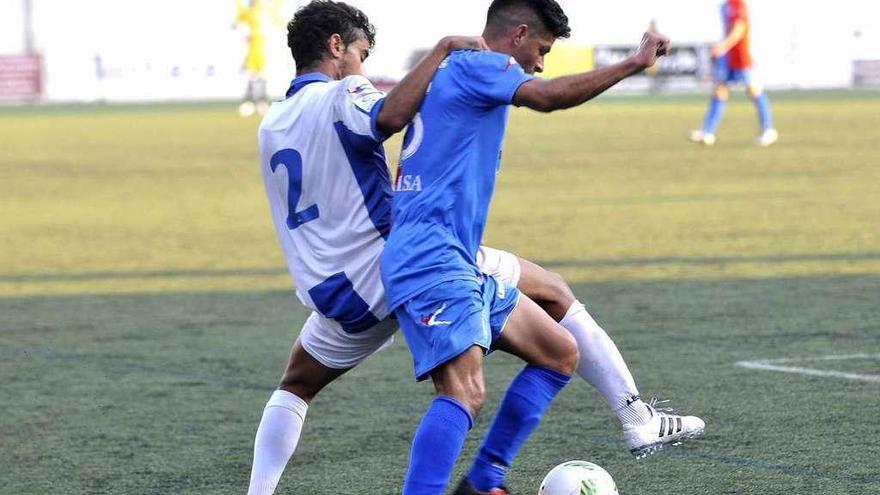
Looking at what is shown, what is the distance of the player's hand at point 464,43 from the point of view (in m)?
4.34

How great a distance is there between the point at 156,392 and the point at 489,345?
10.2 feet

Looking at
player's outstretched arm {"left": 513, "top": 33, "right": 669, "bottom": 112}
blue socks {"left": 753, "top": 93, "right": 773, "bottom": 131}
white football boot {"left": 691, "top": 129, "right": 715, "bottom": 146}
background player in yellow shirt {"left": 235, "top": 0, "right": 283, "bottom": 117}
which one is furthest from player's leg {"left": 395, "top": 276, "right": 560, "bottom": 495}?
background player in yellow shirt {"left": 235, "top": 0, "right": 283, "bottom": 117}

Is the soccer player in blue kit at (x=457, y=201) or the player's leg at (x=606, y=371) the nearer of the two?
the soccer player in blue kit at (x=457, y=201)

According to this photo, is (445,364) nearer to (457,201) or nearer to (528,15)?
(457,201)

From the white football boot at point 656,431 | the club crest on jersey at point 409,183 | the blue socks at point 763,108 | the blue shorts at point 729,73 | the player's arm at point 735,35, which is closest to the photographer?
the club crest on jersey at point 409,183

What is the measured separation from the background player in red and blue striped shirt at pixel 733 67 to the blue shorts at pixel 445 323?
61.4 ft

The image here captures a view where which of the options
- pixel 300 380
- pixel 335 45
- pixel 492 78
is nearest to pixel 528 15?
pixel 492 78

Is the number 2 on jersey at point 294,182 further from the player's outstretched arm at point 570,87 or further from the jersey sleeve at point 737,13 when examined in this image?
the jersey sleeve at point 737,13

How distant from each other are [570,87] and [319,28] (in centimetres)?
93

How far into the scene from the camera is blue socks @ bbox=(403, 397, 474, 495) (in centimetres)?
428

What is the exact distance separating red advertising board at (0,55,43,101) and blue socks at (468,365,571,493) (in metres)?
49.2

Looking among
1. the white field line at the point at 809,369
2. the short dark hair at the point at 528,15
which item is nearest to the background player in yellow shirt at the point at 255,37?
the white field line at the point at 809,369

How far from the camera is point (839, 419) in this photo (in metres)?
6.15

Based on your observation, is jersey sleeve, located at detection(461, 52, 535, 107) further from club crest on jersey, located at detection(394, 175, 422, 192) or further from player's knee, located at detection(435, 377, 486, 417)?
player's knee, located at detection(435, 377, 486, 417)
